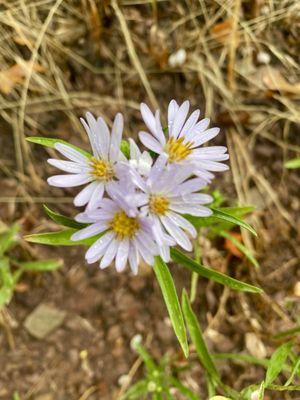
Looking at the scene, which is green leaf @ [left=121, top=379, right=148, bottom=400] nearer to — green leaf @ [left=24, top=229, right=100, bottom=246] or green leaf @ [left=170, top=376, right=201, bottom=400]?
green leaf @ [left=170, top=376, right=201, bottom=400]

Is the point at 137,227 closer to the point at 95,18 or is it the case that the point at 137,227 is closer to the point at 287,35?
the point at 95,18

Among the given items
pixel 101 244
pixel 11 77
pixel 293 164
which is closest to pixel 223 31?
pixel 293 164

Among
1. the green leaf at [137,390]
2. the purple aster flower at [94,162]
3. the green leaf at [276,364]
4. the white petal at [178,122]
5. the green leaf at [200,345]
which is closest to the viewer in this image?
the purple aster flower at [94,162]

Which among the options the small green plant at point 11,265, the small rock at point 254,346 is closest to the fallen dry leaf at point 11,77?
the small green plant at point 11,265

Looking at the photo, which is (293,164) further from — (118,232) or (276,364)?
(118,232)

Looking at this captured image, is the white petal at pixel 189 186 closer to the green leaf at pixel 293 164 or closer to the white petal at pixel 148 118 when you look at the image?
the white petal at pixel 148 118

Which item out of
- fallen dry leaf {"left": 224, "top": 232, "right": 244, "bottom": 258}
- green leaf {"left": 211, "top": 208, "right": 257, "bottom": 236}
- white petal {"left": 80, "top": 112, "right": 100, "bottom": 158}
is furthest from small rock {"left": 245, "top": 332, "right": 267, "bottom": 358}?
white petal {"left": 80, "top": 112, "right": 100, "bottom": 158}
